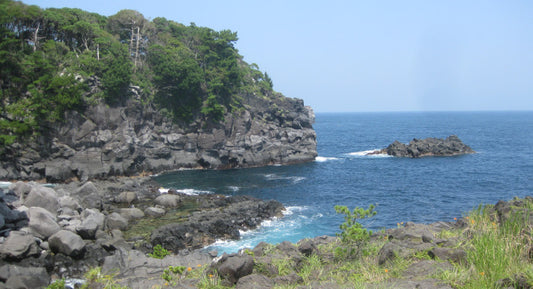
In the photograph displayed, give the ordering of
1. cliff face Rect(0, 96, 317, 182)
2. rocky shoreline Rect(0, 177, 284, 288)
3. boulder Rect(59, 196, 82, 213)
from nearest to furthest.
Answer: rocky shoreline Rect(0, 177, 284, 288) → boulder Rect(59, 196, 82, 213) → cliff face Rect(0, 96, 317, 182)

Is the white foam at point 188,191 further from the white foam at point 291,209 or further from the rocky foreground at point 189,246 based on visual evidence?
the white foam at point 291,209

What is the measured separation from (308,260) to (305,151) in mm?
57437

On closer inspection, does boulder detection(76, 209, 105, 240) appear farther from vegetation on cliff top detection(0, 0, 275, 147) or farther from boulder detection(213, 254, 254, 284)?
vegetation on cliff top detection(0, 0, 275, 147)

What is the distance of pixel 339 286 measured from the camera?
9.96 meters

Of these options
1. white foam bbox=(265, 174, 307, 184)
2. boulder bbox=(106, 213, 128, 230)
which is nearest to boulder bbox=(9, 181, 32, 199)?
boulder bbox=(106, 213, 128, 230)

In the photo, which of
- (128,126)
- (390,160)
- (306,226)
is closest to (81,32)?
(128,126)

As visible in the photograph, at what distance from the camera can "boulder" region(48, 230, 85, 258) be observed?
22.3 m

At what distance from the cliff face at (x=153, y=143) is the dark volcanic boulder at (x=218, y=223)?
19.8m

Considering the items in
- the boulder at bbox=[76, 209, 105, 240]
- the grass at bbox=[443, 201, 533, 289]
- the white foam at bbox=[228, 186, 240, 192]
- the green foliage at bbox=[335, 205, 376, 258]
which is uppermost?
the grass at bbox=[443, 201, 533, 289]

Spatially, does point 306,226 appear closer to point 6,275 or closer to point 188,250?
point 188,250

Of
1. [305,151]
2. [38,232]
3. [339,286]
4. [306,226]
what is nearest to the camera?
[339,286]

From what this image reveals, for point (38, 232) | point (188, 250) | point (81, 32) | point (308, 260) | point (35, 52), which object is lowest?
point (188, 250)

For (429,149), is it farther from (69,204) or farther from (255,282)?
(255,282)

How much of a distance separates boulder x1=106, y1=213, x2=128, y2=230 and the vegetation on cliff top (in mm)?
23736
